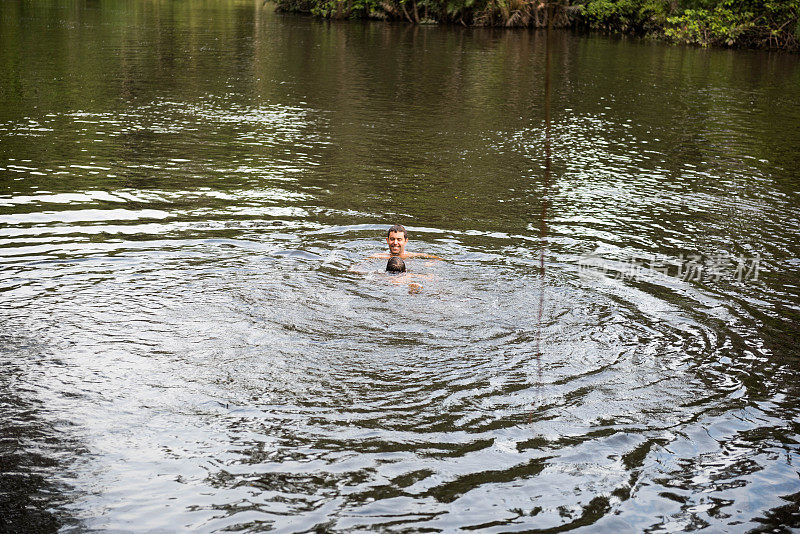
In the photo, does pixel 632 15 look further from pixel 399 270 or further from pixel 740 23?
pixel 399 270

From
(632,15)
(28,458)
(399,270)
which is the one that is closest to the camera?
(28,458)

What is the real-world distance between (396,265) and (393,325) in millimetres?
1801

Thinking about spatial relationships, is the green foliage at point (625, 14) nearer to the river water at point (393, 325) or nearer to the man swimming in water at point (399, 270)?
the river water at point (393, 325)

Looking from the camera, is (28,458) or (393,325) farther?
(393,325)

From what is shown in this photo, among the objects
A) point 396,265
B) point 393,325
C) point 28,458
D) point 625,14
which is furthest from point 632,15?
point 28,458

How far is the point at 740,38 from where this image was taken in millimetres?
44312

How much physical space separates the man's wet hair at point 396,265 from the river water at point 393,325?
22 centimetres

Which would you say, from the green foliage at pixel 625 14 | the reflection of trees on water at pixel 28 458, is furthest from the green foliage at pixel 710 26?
the reflection of trees on water at pixel 28 458

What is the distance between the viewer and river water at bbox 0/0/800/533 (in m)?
5.91

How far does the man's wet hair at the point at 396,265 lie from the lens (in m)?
10.5

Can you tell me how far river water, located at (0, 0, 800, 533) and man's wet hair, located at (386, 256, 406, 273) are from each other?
22 centimetres

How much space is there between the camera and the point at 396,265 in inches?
412

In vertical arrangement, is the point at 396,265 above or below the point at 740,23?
below

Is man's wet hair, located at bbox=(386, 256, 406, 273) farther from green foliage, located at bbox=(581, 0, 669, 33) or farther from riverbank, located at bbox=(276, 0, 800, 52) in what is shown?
green foliage, located at bbox=(581, 0, 669, 33)
